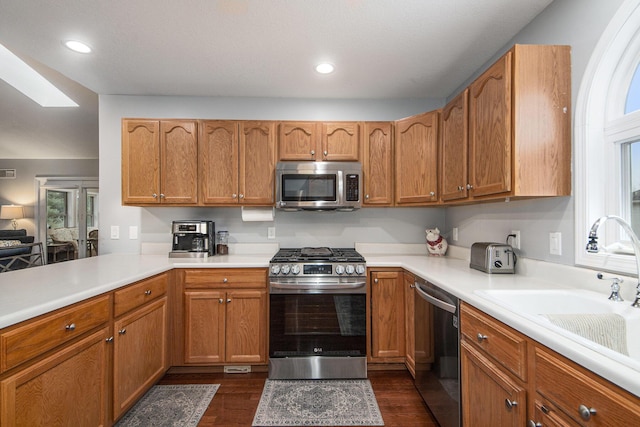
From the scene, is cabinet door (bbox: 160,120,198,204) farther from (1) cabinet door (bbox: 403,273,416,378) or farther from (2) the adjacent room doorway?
(2) the adjacent room doorway

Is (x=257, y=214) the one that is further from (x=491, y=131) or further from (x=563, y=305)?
(x=563, y=305)

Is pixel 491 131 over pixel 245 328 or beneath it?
over

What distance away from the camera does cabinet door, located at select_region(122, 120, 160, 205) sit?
2.58 meters

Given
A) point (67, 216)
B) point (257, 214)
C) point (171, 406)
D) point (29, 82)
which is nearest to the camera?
point (171, 406)

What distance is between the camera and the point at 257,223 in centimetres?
293

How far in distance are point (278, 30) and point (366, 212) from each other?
5.78 ft

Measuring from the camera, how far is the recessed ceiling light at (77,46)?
2.00 metres

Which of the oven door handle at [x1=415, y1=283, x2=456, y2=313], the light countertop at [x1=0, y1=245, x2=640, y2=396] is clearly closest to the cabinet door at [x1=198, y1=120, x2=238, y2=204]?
the light countertop at [x1=0, y1=245, x2=640, y2=396]

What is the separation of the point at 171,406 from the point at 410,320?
1.77 metres

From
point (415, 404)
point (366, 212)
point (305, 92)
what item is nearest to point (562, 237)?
point (415, 404)

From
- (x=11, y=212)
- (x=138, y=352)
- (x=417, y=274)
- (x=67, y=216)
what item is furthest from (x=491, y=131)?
(x=11, y=212)

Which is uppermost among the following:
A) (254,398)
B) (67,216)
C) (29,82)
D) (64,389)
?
(29,82)

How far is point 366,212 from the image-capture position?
298 centimetres

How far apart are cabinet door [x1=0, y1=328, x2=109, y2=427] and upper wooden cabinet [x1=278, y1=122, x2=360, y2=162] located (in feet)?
6.04
